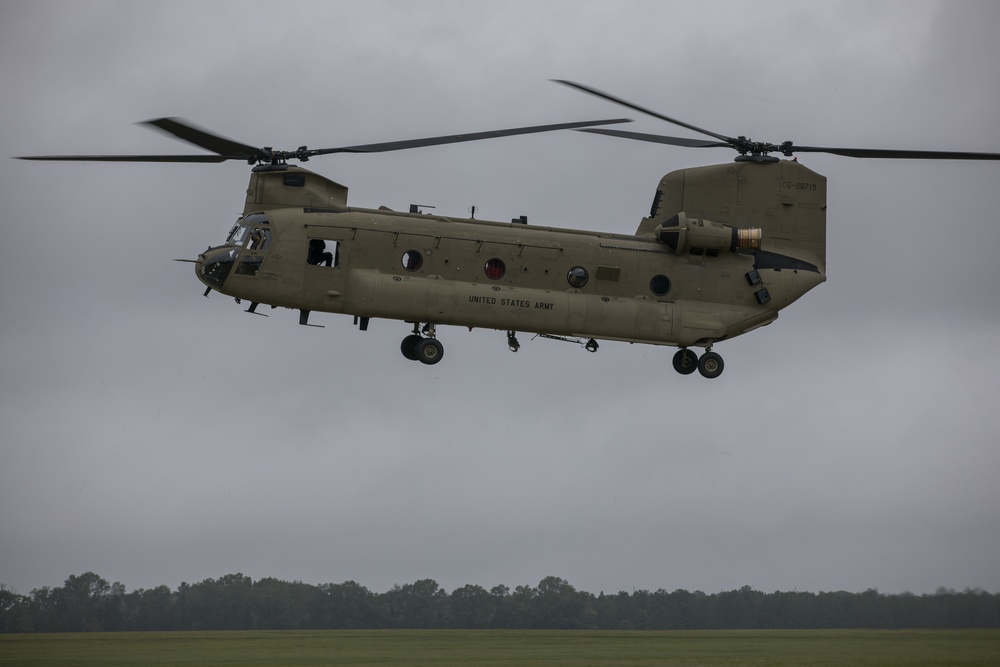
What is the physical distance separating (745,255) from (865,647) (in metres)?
15.2

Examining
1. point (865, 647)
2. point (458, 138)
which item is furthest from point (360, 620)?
point (458, 138)

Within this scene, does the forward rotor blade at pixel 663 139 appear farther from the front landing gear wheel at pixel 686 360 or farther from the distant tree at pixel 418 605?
the distant tree at pixel 418 605

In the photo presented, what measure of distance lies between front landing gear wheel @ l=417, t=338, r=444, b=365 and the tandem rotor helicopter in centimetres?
5

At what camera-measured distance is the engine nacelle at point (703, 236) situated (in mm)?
36625

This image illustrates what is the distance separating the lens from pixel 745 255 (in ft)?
123

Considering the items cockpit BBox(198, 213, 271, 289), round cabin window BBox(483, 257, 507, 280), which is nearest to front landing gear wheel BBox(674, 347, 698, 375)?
round cabin window BBox(483, 257, 507, 280)

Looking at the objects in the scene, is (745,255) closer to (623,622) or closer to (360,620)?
(623,622)

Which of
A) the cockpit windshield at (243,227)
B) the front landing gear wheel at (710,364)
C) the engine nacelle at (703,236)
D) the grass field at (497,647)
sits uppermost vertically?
the engine nacelle at (703,236)

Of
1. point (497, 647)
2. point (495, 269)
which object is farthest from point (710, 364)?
point (497, 647)

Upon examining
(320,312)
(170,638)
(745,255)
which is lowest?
(170,638)

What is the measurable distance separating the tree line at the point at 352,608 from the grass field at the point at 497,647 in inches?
64.4

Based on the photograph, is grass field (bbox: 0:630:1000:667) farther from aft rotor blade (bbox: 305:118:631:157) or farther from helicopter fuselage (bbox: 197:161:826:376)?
aft rotor blade (bbox: 305:118:631:157)

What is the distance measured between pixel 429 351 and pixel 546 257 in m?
3.81

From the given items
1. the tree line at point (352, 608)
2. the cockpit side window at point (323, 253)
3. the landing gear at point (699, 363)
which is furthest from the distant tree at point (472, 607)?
the cockpit side window at point (323, 253)
